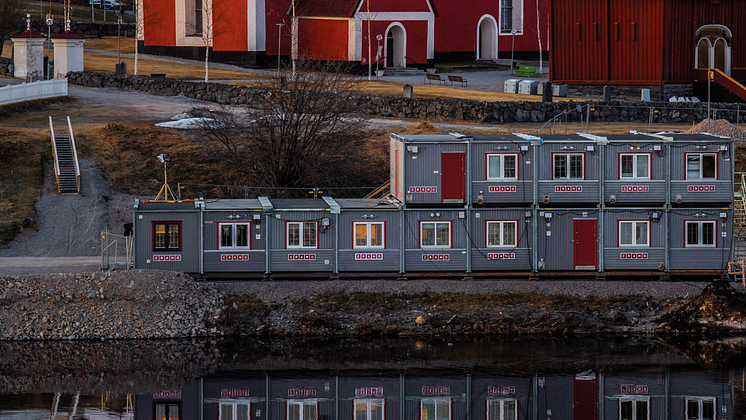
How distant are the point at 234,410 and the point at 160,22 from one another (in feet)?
173

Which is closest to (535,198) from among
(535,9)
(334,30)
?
(334,30)

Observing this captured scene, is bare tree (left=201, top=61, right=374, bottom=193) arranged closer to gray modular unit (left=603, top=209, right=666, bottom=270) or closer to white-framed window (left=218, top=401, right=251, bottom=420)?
gray modular unit (left=603, top=209, right=666, bottom=270)

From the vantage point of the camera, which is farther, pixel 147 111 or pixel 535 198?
pixel 147 111

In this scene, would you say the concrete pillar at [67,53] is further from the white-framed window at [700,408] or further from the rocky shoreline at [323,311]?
the white-framed window at [700,408]

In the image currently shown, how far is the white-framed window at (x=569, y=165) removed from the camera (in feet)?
106

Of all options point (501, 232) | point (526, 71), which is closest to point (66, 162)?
point (501, 232)

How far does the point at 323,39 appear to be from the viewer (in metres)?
69.5

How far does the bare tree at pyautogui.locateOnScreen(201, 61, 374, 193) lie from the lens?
1560 inches

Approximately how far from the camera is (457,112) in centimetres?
5094

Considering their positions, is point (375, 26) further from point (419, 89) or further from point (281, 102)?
point (281, 102)

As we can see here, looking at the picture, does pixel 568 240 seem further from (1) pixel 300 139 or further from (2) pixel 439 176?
(1) pixel 300 139

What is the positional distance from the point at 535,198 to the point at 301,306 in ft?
25.3

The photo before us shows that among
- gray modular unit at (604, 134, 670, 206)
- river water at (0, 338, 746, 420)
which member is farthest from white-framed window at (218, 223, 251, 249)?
gray modular unit at (604, 134, 670, 206)

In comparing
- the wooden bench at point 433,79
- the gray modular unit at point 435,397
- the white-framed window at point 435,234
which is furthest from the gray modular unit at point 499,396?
the wooden bench at point 433,79
